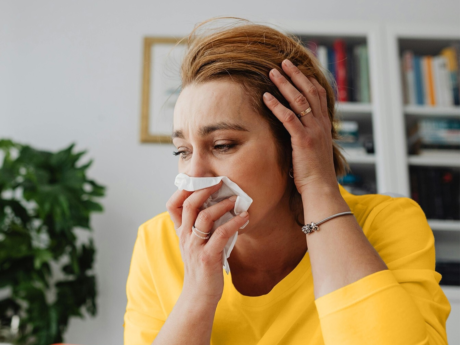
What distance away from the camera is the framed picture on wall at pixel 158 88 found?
2.46 meters

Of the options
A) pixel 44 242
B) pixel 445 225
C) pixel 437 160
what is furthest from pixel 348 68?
pixel 44 242

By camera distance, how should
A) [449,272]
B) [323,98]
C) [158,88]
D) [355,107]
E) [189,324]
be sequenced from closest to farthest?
[189,324] → [323,98] → [449,272] → [355,107] → [158,88]

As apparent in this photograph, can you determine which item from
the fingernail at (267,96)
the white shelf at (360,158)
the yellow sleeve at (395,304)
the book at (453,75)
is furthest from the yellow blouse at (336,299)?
the book at (453,75)

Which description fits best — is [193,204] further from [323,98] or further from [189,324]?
[323,98]

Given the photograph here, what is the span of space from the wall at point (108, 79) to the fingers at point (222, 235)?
1587 mm

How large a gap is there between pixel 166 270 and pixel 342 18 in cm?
219

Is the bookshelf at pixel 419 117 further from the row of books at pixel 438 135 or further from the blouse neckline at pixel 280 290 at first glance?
the blouse neckline at pixel 280 290

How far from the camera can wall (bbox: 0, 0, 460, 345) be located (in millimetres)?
2395

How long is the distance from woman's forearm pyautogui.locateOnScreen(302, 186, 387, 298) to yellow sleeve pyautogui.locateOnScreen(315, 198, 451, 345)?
0.02 meters

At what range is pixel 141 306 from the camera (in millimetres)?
1077

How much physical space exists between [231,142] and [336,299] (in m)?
0.39

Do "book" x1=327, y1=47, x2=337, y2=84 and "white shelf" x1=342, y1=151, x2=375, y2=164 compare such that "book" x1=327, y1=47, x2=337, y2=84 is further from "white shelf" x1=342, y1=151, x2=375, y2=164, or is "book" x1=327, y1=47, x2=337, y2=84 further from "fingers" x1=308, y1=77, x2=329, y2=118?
"fingers" x1=308, y1=77, x2=329, y2=118

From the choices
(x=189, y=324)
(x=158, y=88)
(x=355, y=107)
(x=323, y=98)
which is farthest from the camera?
(x=158, y=88)

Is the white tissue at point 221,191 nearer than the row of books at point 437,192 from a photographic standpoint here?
Yes
